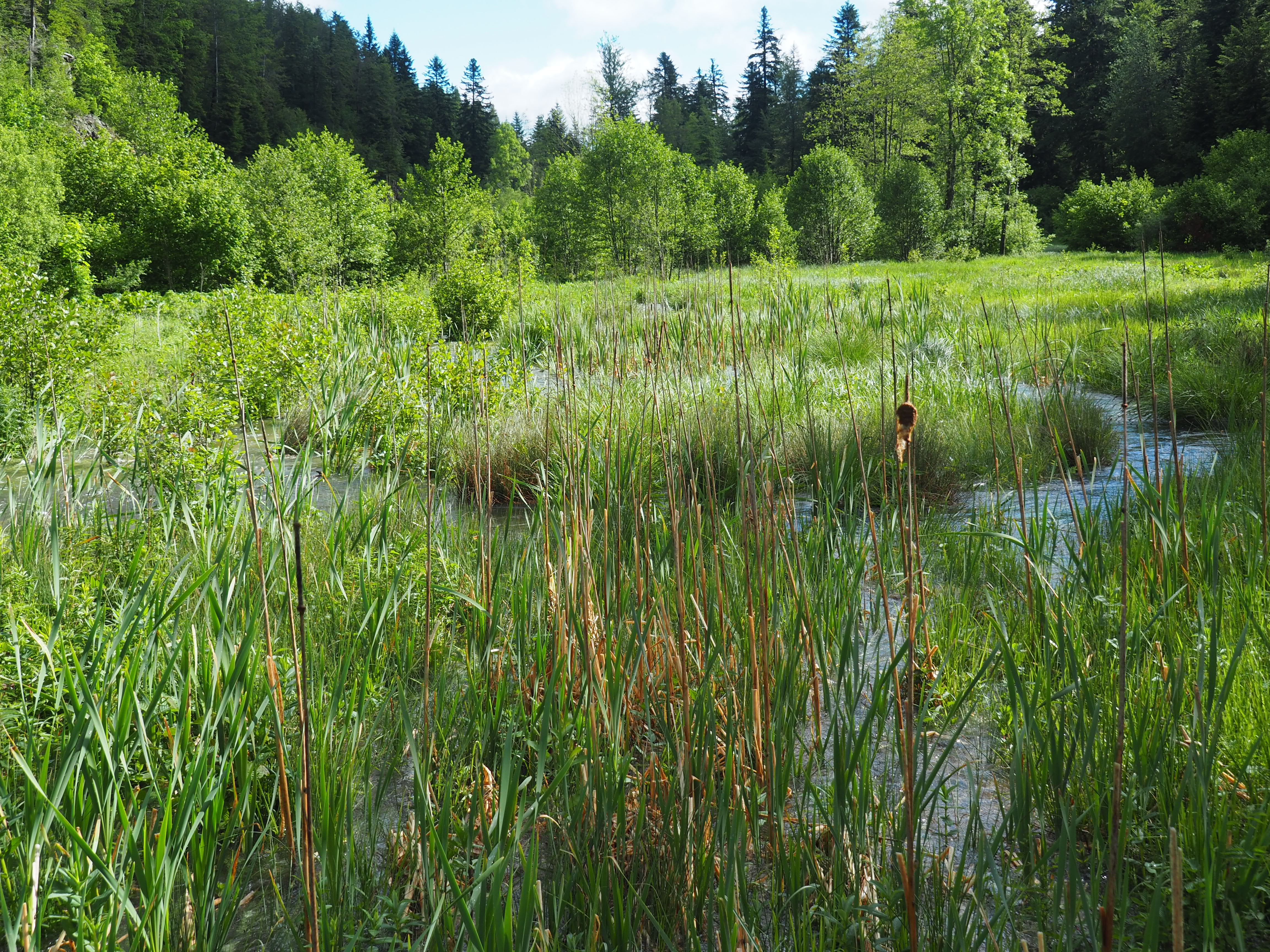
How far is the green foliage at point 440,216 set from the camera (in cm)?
1805

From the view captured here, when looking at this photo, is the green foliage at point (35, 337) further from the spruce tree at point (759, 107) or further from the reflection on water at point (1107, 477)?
the spruce tree at point (759, 107)

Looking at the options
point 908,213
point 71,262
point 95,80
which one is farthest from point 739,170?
point 95,80

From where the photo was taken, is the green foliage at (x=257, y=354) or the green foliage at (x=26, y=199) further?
the green foliage at (x=26, y=199)

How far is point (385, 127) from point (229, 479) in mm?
61421

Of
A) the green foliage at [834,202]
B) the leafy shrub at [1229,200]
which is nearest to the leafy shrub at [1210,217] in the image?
the leafy shrub at [1229,200]

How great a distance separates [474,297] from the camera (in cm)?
870

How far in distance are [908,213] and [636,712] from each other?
81.2 ft

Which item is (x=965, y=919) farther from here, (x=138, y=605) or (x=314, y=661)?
(x=314, y=661)

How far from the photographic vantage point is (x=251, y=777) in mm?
1392

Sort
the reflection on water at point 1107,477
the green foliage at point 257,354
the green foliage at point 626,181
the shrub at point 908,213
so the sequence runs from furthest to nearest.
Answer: the shrub at point 908,213, the green foliage at point 626,181, the green foliage at point 257,354, the reflection on water at point 1107,477

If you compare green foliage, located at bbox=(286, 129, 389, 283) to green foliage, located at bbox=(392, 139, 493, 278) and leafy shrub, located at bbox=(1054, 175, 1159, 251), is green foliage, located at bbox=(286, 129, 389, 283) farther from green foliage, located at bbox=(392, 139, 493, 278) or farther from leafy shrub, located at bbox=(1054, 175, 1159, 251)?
leafy shrub, located at bbox=(1054, 175, 1159, 251)

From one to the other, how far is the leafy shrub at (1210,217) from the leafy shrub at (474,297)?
52.9 feet

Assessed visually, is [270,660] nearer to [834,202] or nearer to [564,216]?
[834,202]

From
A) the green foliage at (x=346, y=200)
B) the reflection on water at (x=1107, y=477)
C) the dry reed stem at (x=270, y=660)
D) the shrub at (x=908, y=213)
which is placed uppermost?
the green foliage at (x=346, y=200)
